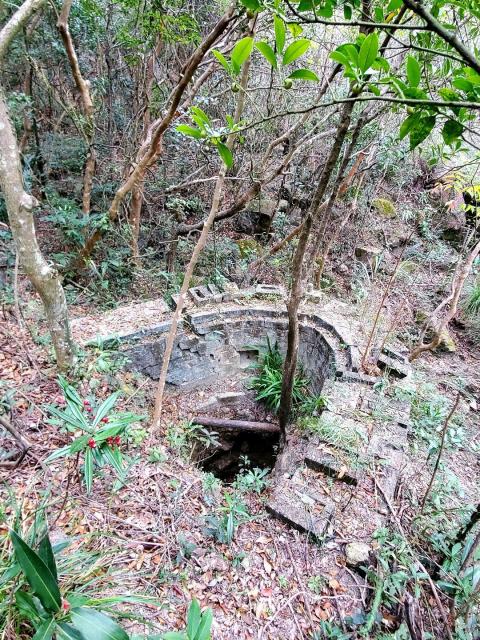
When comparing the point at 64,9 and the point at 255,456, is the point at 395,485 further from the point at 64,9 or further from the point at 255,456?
the point at 64,9

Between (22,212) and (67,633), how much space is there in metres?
2.05

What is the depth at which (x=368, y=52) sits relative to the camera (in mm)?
773

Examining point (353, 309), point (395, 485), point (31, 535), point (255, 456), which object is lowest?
point (255, 456)

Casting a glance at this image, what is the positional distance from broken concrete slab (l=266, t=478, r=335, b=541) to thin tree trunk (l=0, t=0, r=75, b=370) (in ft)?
6.17

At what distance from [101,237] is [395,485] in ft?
14.0

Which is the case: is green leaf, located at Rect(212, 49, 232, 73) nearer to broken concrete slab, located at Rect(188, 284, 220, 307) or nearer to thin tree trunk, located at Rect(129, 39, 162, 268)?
broken concrete slab, located at Rect(188, 284, 220, 307)

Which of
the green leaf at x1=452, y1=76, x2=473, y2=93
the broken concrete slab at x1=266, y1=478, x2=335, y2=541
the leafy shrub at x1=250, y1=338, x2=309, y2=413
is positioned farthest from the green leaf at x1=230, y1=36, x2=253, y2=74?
the leafy shrub at x1=250, y1=338, x2=309, y2=413

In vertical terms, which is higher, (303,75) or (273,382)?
(303,75)

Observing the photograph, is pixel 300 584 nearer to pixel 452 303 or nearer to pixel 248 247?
pixel 452 303

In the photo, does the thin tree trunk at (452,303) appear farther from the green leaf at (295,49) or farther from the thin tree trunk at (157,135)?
the green leaf at (295,49)

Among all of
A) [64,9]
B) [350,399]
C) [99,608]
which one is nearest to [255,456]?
[350,399]

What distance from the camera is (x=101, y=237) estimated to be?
462cm

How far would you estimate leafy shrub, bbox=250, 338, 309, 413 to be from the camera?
3.97 metres

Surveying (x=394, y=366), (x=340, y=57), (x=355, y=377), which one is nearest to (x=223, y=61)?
(x=340, y=57)
